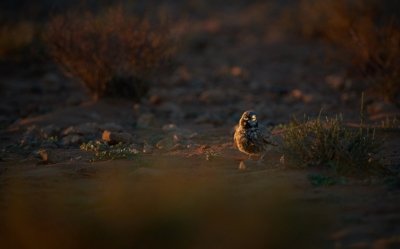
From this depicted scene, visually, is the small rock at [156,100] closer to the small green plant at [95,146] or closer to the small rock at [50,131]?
the small rock at [50,131]

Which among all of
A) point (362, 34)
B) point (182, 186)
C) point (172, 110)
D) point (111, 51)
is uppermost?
point (362, 34)

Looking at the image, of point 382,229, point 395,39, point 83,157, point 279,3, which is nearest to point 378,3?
point 395,39

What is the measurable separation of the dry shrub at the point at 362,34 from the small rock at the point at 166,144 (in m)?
3.80

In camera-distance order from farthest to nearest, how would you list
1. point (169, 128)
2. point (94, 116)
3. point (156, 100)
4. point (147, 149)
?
1. point (156, 100)
2. point (94, 116)
3. point (169, 128)
4. point (147, 149)

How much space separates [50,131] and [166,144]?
1.90m

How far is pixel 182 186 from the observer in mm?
4617

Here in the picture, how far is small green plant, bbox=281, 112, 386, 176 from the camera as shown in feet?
15.7

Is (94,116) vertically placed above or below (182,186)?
above

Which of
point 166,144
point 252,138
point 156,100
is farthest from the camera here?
point 156,100

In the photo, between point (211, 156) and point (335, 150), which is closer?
point (335, 150)

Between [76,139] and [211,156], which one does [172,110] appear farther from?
[211,156]

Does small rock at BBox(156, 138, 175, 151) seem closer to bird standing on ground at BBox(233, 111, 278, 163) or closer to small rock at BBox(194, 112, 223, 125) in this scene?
bird standing on ground at BBox(233, 111, 278, 163)

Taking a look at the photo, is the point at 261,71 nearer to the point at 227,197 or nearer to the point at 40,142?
the point at 40,142

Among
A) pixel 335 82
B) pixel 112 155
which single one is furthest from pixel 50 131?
pixel 335 82
